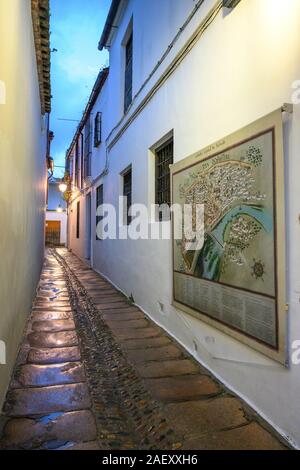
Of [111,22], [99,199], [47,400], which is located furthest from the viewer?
[99,199]

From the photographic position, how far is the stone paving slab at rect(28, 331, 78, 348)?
→ 3.58 metres

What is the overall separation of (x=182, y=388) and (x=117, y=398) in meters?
0.56

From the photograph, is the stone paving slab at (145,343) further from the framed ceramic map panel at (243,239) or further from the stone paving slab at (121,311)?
the stone paving slab at (121,311)

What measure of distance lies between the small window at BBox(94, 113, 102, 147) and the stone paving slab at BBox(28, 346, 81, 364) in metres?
7.00

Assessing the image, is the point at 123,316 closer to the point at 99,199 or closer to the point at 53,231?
the point at 99,199

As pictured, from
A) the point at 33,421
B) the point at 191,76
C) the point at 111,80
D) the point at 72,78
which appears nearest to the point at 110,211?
the point at 111,80

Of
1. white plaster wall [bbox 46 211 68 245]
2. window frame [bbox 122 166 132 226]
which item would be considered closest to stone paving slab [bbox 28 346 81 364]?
window frame [bbox 122 166 132 226]

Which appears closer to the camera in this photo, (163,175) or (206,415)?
(206,415)

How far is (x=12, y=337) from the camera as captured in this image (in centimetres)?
285

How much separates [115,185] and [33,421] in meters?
5.62

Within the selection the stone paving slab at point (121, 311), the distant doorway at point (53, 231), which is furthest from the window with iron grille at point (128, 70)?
the distant doorway at point (53, 231)

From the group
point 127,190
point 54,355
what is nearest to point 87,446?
point 54,355

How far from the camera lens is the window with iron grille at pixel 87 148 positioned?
11117 millimetres

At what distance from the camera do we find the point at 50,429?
206cm
